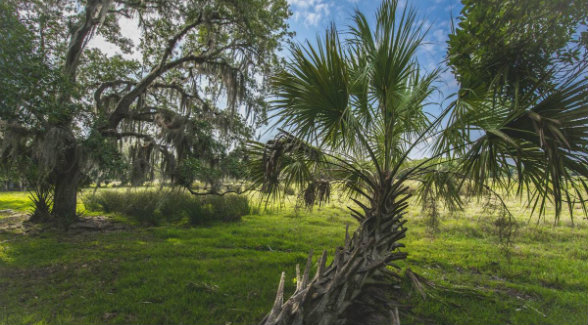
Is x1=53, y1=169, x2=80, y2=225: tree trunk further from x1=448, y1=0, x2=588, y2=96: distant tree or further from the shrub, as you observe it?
x1=448, y1=0, x2=588, y2=96: distant tree

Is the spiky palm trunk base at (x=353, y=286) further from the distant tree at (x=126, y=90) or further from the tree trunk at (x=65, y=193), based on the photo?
the tree trunk at (x=65, y=193)

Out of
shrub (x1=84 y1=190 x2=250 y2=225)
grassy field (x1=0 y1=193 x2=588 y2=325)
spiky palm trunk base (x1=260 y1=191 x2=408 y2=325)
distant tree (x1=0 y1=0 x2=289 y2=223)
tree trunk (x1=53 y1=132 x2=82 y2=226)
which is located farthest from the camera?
shrub (x1=84 y1=190 x2=250 y2=225)

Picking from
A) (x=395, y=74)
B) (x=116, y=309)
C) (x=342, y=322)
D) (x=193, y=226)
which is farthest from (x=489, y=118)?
(x=193, y=226)

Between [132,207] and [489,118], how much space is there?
36.9 ft

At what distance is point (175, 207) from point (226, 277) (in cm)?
667

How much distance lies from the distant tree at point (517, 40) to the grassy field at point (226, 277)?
1.60 metres

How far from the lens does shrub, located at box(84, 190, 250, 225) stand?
8.74 m

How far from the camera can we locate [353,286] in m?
2.32

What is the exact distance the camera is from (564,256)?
5.77 metres

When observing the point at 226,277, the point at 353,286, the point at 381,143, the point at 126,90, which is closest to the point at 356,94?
the point at 381,143

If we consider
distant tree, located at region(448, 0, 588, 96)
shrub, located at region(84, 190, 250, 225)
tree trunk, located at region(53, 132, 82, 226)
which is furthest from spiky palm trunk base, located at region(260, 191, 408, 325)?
tree trunk, located at region(53, 132, 82, 226)

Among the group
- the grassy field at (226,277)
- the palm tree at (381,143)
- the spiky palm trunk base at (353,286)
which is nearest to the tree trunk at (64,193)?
the grassy field at (226,277)

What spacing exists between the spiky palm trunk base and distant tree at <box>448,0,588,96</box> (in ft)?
5.67

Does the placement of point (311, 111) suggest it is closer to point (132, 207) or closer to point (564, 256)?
point (564, 256)
